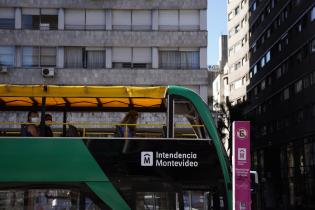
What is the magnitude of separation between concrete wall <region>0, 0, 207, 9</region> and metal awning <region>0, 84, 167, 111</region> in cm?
3120

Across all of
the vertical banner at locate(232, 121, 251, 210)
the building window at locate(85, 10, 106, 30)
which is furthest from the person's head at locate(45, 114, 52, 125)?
the building window at locate(85, 10, 106, 30)

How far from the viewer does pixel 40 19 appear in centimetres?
4272

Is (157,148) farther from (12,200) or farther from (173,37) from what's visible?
(173,37)

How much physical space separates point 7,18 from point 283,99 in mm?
27751

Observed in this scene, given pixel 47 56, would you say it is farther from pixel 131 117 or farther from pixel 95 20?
pixel 131 117

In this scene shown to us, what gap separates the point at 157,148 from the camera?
1036 cm

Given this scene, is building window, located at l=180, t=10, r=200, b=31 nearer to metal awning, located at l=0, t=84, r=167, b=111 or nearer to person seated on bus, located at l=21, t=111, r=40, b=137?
metal awning, located at l=0, t=84, r=167, b=111

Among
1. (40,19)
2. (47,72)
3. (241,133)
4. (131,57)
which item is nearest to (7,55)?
(47,72)

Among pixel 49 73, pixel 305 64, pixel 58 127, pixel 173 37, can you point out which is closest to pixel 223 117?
pixel 305 64

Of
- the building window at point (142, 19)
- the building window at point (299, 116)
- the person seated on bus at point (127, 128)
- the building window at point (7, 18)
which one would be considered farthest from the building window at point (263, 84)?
the person seated on bus at point (127, 128)

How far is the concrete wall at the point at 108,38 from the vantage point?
1656 inches

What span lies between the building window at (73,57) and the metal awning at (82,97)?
30.3 m

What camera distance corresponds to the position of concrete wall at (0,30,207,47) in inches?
1656

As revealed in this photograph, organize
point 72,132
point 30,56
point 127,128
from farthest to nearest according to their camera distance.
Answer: point 30,56
point 72,132
point 127,128
